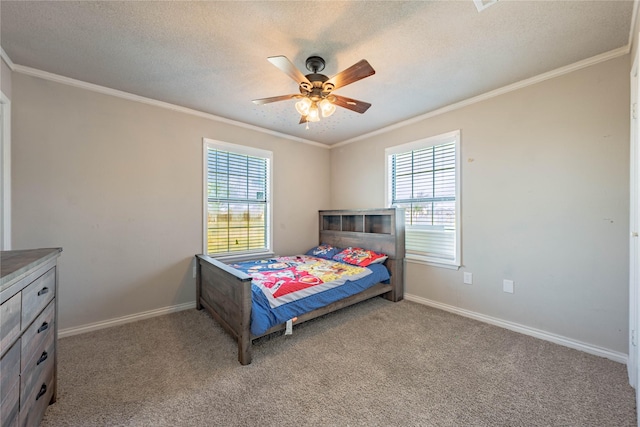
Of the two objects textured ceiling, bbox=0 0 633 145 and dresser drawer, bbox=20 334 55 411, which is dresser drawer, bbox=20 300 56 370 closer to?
dresser drawer, bbox=20 334 55 411

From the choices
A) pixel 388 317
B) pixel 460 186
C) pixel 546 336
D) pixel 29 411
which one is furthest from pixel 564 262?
pixel 29 411

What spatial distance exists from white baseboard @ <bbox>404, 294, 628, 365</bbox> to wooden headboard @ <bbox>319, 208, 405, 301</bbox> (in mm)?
562

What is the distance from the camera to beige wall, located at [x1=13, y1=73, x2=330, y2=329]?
90.4 inches

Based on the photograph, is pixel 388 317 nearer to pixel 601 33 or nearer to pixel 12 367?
pixel 12 367

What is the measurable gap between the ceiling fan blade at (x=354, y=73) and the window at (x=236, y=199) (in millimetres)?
2047

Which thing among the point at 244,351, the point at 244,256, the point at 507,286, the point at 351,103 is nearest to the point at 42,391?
the point at 244,351

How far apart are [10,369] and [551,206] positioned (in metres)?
3.74

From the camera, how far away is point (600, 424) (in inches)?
55.8

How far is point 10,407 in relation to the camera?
39.6 inches

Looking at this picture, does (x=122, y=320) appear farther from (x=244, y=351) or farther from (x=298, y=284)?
(x=298, y=284)

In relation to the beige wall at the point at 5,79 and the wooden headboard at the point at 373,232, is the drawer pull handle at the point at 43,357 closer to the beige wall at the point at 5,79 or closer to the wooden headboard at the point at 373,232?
the beige wall at the point at 5,79

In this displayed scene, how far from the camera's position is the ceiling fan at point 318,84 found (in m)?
1.74

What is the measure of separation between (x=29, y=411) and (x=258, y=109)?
2.99 meters

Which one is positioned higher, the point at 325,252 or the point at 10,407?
the point at 325,252
